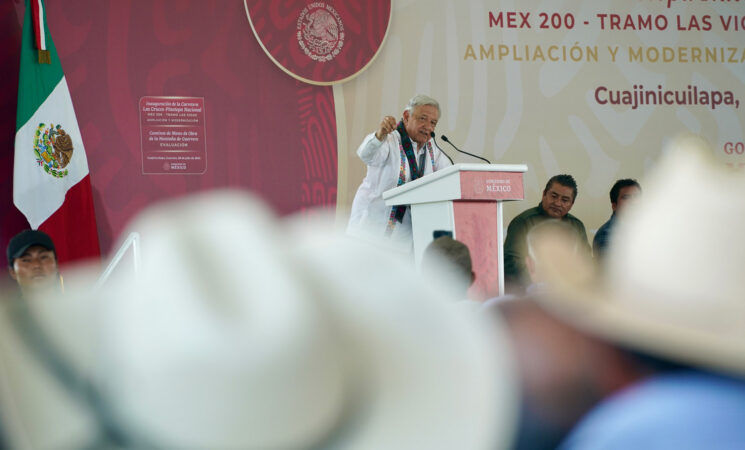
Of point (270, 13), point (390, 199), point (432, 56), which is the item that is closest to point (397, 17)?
point (432, 56)

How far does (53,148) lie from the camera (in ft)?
13.5

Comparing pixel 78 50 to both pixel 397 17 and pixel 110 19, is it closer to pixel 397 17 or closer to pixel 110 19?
pixel 110 19

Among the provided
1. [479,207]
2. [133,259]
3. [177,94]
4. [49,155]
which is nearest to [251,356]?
[133,259]

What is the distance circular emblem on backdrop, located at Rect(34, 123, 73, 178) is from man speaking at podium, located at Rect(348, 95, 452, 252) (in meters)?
1.81

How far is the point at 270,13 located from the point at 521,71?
6.26 ft

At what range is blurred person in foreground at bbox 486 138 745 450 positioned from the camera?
0.74ft

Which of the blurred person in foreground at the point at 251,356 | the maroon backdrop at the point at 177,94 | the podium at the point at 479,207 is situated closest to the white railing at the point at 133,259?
the blurred person in foreground at the point at 251,356

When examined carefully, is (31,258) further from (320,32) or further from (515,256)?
(320,32)

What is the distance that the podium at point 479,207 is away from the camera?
288cm

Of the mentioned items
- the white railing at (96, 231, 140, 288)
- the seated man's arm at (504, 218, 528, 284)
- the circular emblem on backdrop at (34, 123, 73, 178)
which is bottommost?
the seated man's arm at (504, 218, 528, 284)

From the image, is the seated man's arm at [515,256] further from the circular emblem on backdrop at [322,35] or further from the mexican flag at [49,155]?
the mexican flag at [49,155]

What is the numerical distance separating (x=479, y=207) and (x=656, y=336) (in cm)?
273

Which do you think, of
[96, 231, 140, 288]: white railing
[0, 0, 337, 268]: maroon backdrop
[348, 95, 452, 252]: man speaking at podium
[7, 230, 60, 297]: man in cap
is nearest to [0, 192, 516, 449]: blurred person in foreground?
[96, 231, 140, 288]: white railing

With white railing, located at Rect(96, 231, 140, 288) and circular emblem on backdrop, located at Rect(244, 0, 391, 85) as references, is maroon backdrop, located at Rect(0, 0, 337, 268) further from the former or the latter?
white railing, located at Rect(96, 231, 140, 288)
